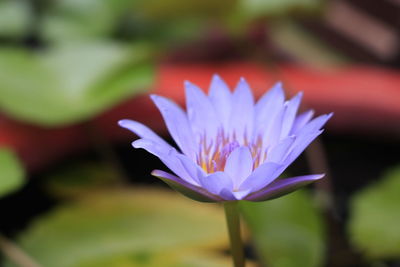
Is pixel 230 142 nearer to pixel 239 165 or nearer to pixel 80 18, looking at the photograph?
pixel 239 165

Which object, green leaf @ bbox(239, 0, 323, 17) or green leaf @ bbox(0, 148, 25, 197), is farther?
green leaf @ bbox(239, 0, 323, 17)

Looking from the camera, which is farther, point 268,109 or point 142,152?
point 142,152

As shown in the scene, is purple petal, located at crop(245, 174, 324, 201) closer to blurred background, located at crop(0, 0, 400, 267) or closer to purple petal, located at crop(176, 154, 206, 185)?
purple petal, located at crop(176, 154, 206, 185)

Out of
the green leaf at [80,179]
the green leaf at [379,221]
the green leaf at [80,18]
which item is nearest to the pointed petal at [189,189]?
the green leaf at [379,221]

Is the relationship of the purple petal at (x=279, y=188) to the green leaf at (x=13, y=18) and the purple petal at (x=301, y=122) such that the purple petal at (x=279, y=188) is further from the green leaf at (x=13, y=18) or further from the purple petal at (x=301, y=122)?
the green leaf at (x=13, y=18)

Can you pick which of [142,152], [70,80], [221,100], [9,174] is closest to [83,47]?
[70,80]

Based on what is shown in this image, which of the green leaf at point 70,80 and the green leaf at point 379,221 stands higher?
the green leaf at point 70,80

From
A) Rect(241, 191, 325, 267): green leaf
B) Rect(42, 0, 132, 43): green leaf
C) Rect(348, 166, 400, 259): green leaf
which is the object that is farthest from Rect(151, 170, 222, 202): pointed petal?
Rect(42, 0, 132, 43): green leaf
